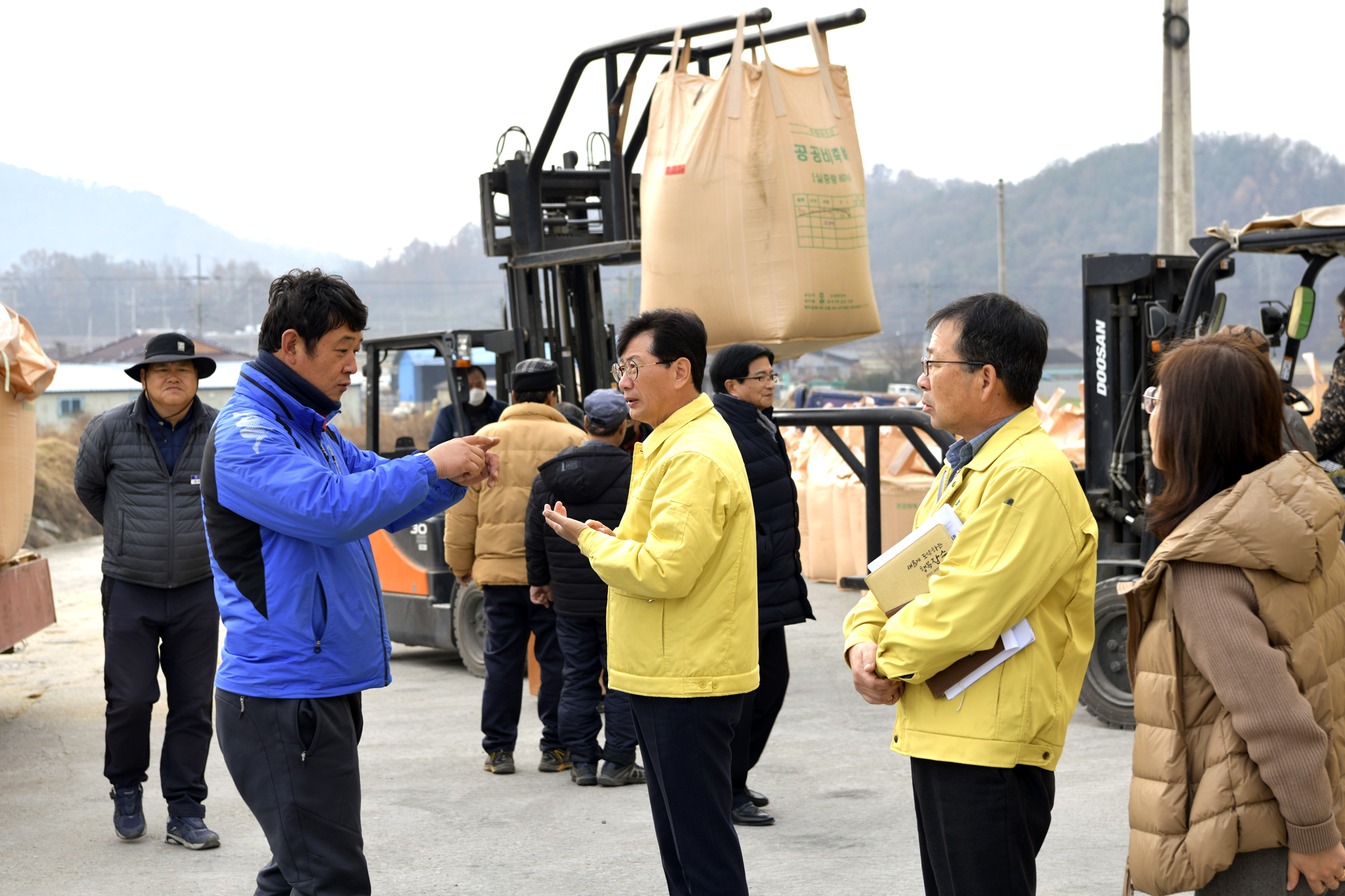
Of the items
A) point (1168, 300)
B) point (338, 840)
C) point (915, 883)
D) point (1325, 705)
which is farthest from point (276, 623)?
point (1168, 300)

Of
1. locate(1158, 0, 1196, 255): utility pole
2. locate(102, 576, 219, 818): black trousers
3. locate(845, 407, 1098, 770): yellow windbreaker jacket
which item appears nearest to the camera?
locate(845, 407, 1098, 770): yellow windbreaker jacket

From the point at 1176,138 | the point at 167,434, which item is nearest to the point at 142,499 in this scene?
the point at 167,434

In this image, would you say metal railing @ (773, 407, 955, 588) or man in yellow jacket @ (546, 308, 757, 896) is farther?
metal railing @ (773, 407, 955, 588)

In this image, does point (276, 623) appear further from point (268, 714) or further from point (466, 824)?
point (466, 824)

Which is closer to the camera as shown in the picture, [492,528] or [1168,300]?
[492,528]

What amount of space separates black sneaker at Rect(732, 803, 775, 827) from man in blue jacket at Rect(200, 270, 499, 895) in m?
2.35

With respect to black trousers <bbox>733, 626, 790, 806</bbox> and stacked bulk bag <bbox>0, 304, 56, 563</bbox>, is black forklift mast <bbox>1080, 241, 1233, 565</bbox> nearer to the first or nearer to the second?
black trousers <bbox>733, 626, 790, 806</bbox>

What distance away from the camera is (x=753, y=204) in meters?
5.88

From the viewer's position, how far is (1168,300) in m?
6.84

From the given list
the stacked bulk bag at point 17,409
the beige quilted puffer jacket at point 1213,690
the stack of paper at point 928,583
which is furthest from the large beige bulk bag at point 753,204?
the beige quilted puffer jacket at point 1213,690

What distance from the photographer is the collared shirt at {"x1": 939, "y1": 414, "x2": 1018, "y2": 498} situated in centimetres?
257

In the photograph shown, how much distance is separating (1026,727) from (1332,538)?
0.68 m

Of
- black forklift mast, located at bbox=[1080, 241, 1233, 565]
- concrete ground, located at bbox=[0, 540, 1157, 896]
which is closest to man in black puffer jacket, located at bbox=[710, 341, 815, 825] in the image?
concrete ground, located at bbox=[0, 540, 1157, 896]

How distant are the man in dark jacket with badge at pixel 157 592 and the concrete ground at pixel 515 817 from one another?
28 cm
